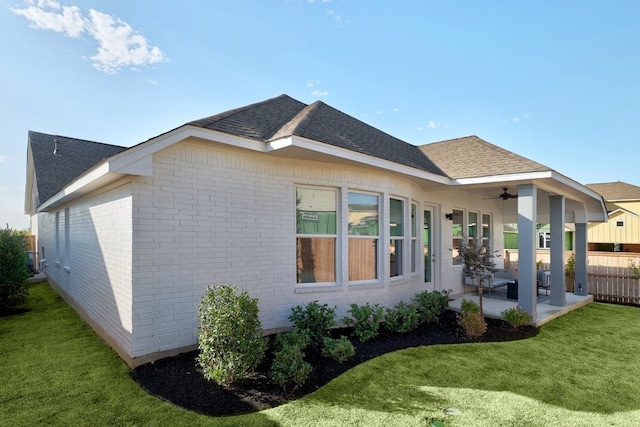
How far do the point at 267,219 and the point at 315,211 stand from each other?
109 cm

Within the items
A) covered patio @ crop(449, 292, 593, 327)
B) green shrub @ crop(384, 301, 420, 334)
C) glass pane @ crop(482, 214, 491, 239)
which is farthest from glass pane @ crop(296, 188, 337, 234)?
glass pane @ crop(482, 214, 491, 239)

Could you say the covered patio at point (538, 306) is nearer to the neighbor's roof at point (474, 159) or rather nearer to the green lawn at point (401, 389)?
the green lawn at point (401, 389)

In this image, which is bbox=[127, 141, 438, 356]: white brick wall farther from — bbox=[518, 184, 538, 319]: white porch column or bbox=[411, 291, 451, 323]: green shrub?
bbox=[518, 184, 538, 319]: white porch column

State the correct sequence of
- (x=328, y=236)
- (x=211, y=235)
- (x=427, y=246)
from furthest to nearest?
1. (x=427, y=246)
2. (x=328, y=236)
3. (x=211, y=235)

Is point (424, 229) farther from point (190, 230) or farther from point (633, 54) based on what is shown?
point (633, 54)

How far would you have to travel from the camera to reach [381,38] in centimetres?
977

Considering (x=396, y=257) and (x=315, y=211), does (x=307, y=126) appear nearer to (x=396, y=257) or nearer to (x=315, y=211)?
(x=315, y=211)

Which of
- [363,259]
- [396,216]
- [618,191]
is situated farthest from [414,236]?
[618,191]

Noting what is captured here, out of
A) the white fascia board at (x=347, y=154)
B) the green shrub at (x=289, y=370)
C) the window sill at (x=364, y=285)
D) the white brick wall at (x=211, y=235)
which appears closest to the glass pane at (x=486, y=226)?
the white fascia board at (x=347, y=154)

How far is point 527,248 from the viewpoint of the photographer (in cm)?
741

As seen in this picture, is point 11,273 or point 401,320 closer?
point 401,320

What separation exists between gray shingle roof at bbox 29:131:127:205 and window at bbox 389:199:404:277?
1106 cm

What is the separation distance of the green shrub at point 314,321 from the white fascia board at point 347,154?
2740mm

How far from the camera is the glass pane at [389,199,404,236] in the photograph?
7777 millimetres
